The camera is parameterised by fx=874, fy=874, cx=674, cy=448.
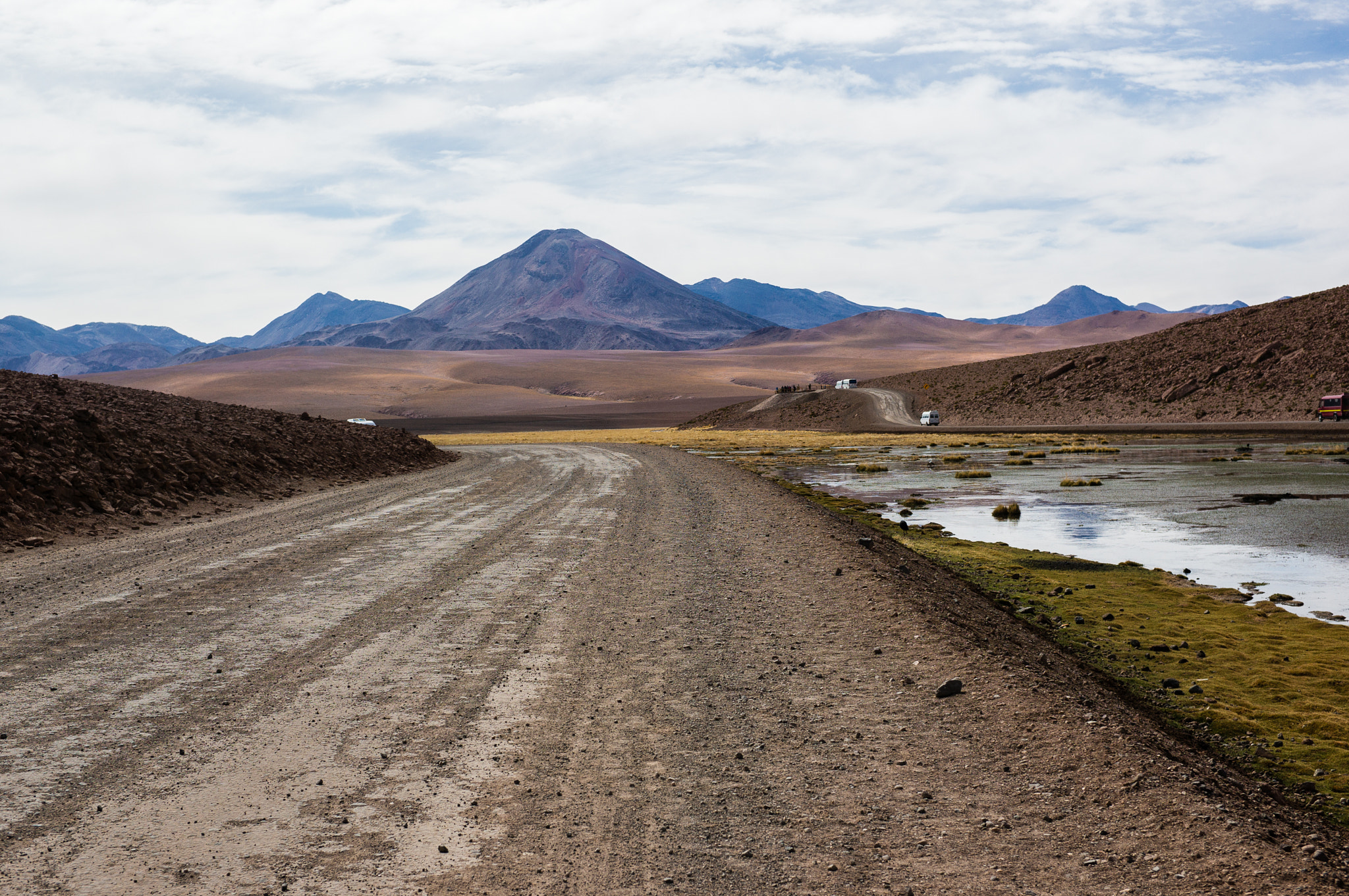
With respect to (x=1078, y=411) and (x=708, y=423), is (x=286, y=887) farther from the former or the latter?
(x=708, y=423)

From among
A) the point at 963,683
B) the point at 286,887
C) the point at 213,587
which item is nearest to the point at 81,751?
the point at 286,887

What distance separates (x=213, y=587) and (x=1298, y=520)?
73.6ft

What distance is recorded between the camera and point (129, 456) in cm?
2278

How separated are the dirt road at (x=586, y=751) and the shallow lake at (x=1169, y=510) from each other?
6506 mm

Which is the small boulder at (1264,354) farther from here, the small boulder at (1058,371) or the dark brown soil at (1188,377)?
the small boulder at (1058,371)

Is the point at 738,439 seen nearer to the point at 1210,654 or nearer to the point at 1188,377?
the point at 1188,377

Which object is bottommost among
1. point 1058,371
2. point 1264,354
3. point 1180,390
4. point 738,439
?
point 738,439

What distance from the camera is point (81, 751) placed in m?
6.44

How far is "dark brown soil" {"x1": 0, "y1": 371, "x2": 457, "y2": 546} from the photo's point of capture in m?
18.8

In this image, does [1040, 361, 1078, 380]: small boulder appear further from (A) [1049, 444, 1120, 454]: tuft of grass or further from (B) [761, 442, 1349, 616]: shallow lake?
(B) [761, 442, 1349, 616]: shallow lake

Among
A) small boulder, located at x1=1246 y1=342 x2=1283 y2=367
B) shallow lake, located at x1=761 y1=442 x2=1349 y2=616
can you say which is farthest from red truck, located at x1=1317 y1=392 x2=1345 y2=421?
shallow lake, located at x1=761 y1=442 x2=1349 y2=616

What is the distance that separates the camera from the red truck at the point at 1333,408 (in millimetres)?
65125

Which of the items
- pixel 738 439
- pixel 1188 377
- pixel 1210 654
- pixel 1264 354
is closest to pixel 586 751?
pixel 1210 654

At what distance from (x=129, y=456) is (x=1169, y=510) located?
27299mm
